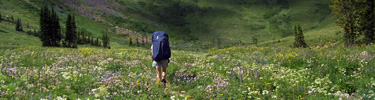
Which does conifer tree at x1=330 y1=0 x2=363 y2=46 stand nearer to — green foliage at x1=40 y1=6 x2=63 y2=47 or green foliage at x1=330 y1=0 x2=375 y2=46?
green foliage at x1=330 y1=0 x2=375 y2=46

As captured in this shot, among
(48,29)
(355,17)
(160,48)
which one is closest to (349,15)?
(355,17)

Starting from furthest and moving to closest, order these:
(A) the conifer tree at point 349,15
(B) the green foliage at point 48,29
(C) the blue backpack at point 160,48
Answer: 1. (B) the green foliage at point 48,29
2. (A) the conifer tree at point 349,15
3. (C) the blue backpack at point 160,48

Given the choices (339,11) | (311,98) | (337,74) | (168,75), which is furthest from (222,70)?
(339,11)

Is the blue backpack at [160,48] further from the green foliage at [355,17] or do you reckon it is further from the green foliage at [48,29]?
the green foliage at [48,29]

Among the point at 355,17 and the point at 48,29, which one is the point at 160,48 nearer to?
the point at 355,17

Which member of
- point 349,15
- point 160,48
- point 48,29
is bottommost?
point 48,29

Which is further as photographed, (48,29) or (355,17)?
(48,29)

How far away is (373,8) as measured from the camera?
39.1 meters

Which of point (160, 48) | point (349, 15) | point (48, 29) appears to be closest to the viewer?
point (160, 48)

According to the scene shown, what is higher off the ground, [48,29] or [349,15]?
[349,15]

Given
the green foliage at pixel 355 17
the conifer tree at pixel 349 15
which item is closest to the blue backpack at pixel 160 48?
the conifer tree at pixel 349 15

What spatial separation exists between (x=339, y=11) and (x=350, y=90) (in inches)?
1449

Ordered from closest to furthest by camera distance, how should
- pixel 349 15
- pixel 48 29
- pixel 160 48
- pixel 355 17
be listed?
pixel 160 48
pixel 355 17
pixel 349 15
pixel 48 29

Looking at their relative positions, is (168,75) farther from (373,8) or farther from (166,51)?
Result: (373,8)
